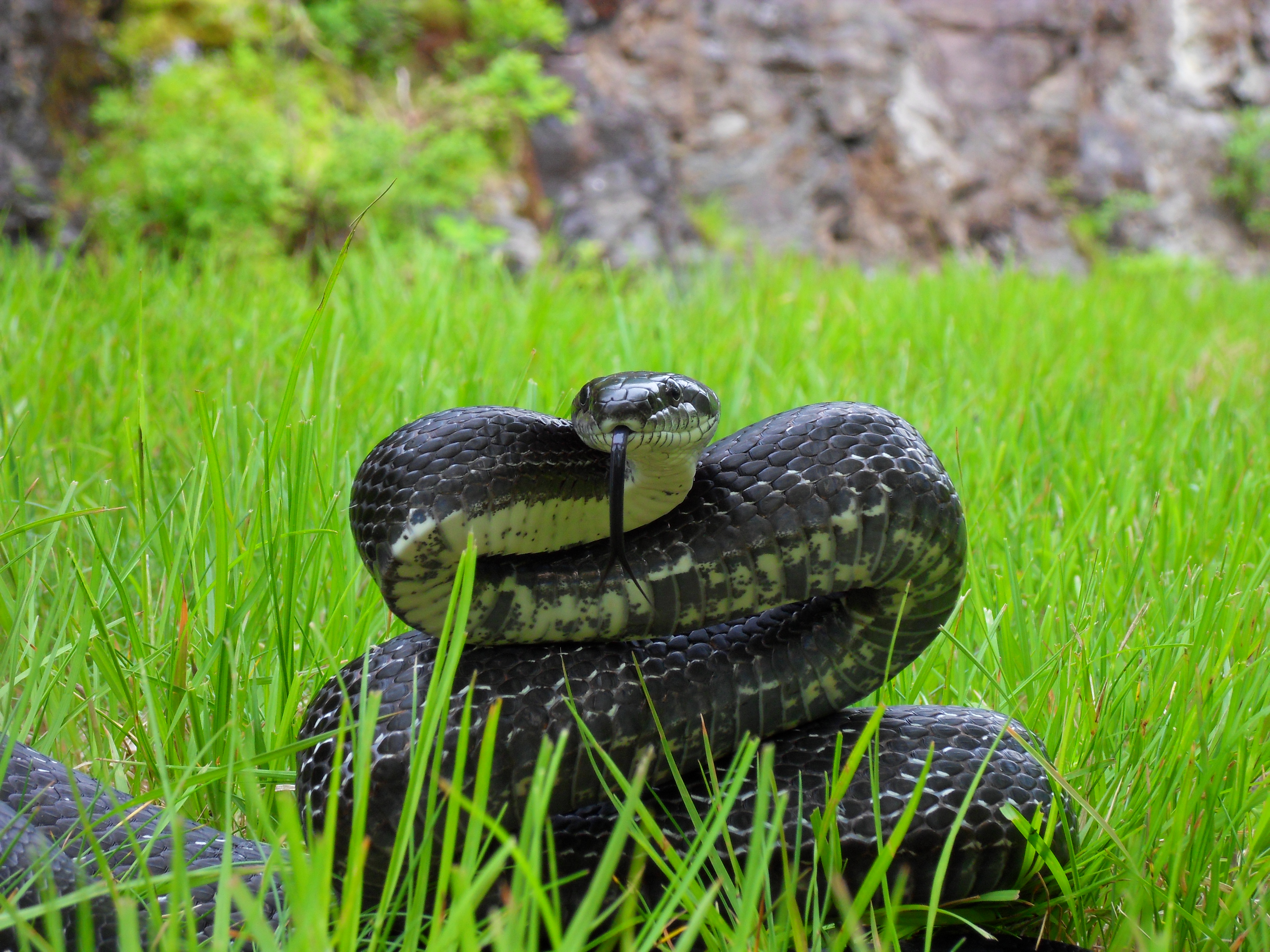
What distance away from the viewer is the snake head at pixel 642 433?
113 centimetres

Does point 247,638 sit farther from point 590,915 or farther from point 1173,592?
point 1173,592

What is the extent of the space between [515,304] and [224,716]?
3.13 m

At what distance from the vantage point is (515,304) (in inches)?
170

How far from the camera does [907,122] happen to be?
11.5 m

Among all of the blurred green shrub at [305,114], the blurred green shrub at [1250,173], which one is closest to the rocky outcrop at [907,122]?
the blurred green shrub at [1250,173]

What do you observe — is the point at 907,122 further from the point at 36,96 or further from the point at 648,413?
the point at 648,413

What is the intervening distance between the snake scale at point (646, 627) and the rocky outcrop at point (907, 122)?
7.34 m

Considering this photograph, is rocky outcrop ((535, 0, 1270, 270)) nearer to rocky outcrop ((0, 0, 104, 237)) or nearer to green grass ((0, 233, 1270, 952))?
rocky outcrop ((0, 0, 104, 237))

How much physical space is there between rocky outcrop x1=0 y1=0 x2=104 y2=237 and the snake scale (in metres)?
6.08

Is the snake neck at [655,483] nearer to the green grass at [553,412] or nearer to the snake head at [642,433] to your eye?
the snake head at [642,433]

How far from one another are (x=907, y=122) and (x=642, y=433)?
11.6 meters

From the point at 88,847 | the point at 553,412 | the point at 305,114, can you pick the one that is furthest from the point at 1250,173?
the point at 88,847

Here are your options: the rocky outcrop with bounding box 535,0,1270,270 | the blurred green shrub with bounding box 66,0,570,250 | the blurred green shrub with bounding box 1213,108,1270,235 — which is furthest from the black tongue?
the blurred green shrub with bounding box 1213,108,1270,235

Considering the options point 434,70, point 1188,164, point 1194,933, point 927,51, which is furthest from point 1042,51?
point 1194,933
